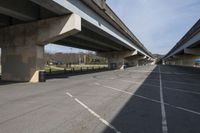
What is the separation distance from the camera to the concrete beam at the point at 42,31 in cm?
1891

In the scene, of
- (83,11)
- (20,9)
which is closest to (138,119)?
(20,9)

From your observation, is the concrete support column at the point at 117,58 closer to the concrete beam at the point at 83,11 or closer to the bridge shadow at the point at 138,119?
the concrete beam at the point at 83,11

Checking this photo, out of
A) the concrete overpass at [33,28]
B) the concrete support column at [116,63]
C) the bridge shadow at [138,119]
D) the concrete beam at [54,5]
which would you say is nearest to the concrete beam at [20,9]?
the concrete overpass at [33,28]

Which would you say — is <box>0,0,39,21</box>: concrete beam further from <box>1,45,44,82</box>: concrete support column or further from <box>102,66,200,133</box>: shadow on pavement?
<box>102,66,200,133</box>: shadow on pavement

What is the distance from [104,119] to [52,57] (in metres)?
157

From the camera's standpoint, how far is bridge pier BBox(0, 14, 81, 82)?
Result: 62.6 feet

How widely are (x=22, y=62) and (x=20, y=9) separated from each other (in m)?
4.97

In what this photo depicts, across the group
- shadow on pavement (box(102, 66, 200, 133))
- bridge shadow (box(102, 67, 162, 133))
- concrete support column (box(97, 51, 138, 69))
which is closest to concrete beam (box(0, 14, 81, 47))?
bridge shadow (box(102, 67, 162, 133))

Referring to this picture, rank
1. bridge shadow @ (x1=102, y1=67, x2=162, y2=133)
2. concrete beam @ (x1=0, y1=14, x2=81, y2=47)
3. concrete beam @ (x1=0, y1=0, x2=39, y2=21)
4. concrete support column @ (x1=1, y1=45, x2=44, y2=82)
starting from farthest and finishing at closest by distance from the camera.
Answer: concrete support column @ (x1=1, y1=45, x2=44, y2=82), concrete beam @ (x1=0, y1=14, x2=81, y2=47), concrete beam @ (x1=0, y1=0, x2=39, y2=21), bridge shadow @ (x1=102, y1=67, x2=162, y2=133)

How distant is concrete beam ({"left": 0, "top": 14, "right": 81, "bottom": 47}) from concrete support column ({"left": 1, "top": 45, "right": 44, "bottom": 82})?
1.94 ft

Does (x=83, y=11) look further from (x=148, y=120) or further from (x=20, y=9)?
(x=148, y=120)

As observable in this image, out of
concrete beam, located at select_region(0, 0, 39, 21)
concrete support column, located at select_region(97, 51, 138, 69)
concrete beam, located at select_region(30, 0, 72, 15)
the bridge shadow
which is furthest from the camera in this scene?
concrete support column, located at select_region(97, 51, 138, 69)

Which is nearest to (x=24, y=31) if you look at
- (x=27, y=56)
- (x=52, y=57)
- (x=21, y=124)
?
(x=27, y=56)

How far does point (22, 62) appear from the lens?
20.7 m
